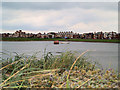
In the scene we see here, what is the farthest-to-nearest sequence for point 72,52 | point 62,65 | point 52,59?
1. point 72,52
2. point 52,59
3. point 62,65

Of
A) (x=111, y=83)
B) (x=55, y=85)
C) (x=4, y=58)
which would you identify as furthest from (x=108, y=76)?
(x=4, y=58)

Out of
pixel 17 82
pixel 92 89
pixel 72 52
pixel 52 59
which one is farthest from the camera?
pixel 72 52

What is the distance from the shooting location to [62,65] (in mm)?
3939

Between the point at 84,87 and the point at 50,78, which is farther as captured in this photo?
the point at 50,78

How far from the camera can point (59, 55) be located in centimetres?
442

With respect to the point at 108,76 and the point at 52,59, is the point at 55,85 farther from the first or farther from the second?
the point at 52,59

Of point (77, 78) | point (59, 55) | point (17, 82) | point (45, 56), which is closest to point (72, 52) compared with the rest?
point (59, 55)

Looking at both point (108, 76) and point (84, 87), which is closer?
point (84, 87)

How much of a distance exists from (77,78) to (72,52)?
1.51 metres

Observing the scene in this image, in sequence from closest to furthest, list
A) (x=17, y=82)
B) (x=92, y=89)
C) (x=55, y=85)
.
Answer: (x=92, y=89)
(x=55, y=85)
(x=17, y=82)

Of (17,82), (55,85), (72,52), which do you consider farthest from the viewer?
(72,52)

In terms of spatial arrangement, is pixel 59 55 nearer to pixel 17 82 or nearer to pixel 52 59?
pixel 52 59

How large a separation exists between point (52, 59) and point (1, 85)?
1.47 m

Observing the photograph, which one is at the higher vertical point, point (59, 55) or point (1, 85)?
point (59, 55)
